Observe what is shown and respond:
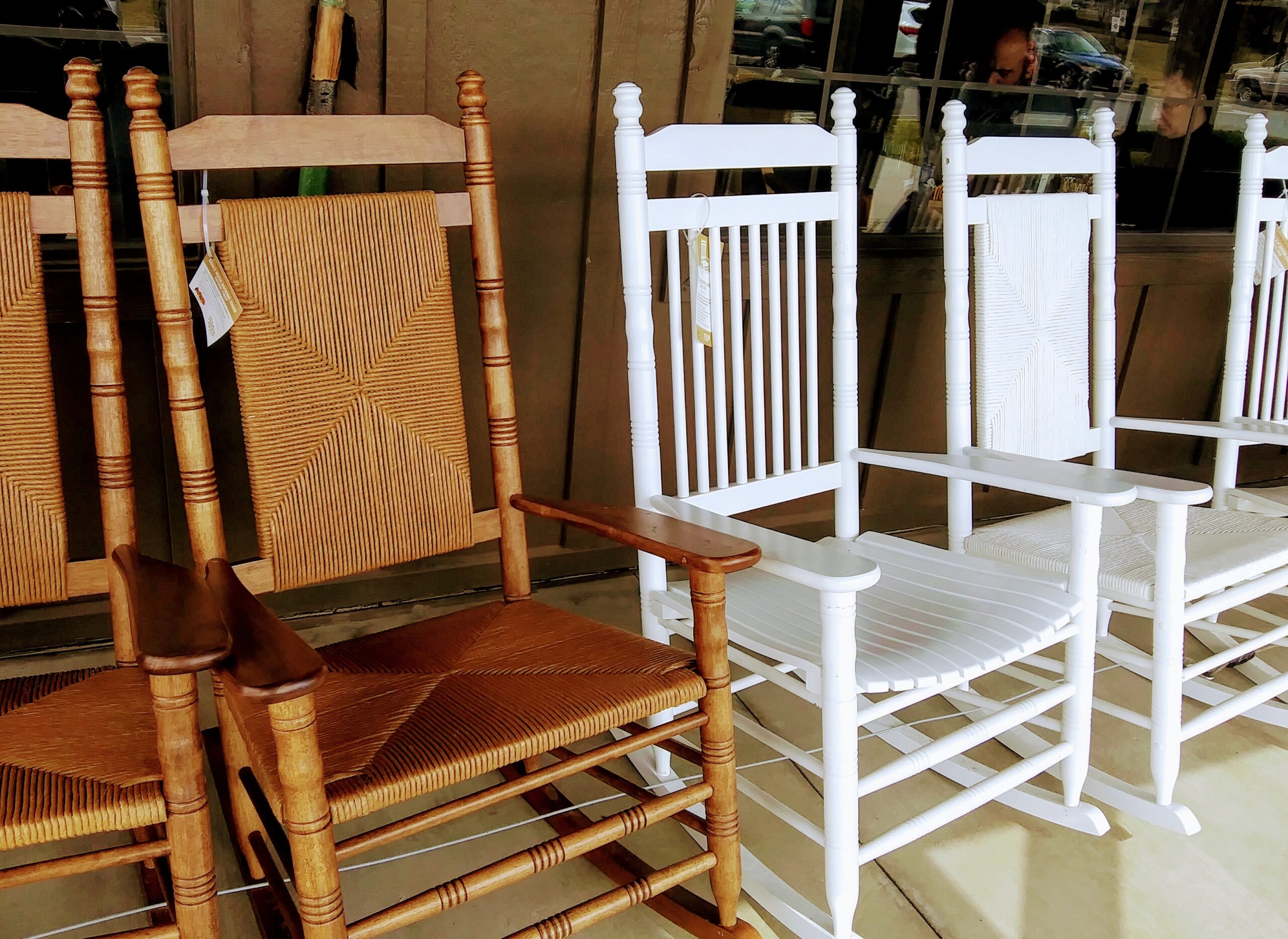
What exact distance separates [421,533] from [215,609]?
49 cm

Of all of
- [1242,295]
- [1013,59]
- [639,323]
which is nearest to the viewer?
[639,323]

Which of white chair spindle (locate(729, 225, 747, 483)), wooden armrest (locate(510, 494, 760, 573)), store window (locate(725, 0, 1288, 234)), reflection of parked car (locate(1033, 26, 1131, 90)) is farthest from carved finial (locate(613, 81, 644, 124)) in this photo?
reflection of parked car (locate(1033, 26, 1131, 90))

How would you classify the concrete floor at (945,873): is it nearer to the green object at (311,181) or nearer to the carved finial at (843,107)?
the green object at (311,181)

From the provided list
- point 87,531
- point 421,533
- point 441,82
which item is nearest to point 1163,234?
point 441,82

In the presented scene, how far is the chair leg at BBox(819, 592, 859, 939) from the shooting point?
1.27 meters

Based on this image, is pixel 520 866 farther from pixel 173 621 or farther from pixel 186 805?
pixel 173 621

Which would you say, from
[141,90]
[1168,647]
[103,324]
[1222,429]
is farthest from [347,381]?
[1222,429]

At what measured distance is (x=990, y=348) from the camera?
1840mm

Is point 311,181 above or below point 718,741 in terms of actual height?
above

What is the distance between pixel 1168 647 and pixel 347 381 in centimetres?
135

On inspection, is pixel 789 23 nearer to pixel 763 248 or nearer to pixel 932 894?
pixel 763 248

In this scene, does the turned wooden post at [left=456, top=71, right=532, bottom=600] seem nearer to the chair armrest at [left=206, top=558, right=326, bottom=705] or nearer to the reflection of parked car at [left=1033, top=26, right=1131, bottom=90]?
the chair armrest at [left=206, top=558, right=326, bottom=705]

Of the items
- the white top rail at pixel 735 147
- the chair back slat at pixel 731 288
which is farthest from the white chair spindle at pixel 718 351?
the white top rail at pixel 735 147

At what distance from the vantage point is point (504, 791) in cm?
120
